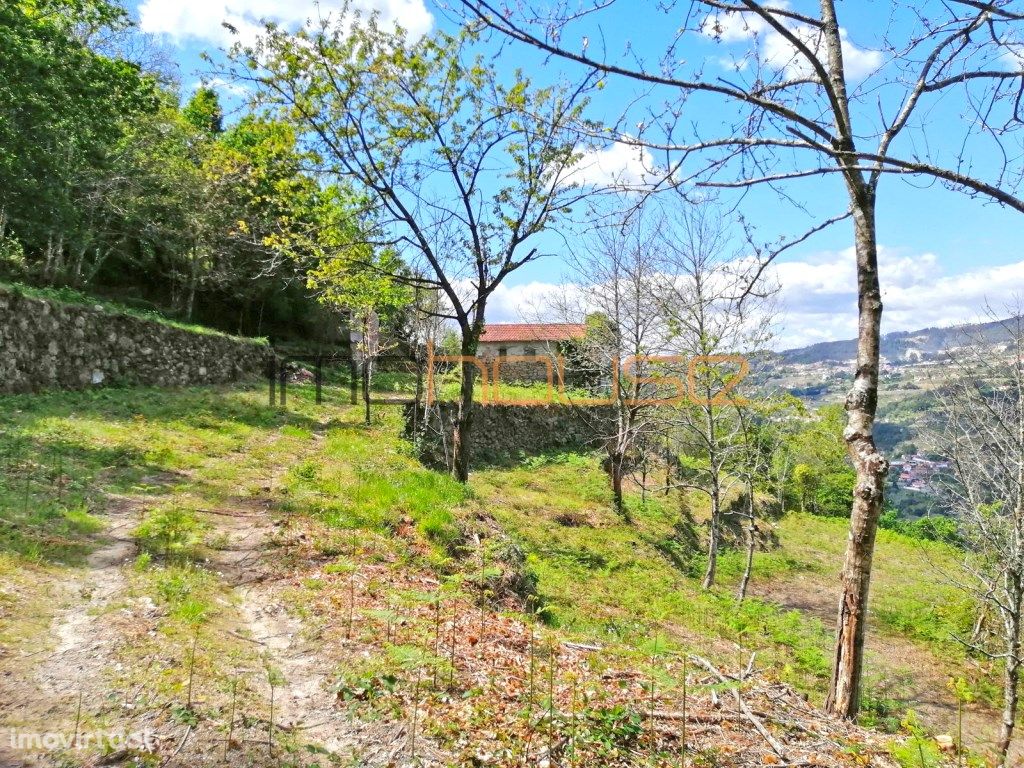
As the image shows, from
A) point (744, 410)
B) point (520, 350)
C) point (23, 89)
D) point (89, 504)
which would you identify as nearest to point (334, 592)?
point (89, 504)

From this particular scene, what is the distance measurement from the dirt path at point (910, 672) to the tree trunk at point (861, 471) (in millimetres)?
5352

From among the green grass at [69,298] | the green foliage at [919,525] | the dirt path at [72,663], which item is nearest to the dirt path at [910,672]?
the dirt path at [72,663]

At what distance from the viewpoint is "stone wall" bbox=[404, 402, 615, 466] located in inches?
724

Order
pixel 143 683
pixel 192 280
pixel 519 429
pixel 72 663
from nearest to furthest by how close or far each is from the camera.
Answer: pixel 143 683, pixel 72 663, pixel 519 429, pixel 192 280

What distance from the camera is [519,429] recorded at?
21.6 metres

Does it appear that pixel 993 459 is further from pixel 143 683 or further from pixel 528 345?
pixel 528 345

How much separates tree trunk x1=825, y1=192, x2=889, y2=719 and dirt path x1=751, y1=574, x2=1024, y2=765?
5.35 m

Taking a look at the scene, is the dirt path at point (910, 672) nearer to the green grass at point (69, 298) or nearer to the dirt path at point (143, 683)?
the dirt path at point (143, 683)

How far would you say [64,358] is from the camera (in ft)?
38.5

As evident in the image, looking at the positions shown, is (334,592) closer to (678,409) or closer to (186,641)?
(186,641)

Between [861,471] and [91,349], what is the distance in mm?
14560

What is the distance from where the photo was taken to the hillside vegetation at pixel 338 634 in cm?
287

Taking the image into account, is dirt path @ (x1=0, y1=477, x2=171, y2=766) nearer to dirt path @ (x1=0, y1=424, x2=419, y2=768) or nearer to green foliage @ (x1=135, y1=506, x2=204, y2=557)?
dirt path @ (x1=0, y1=424, x2=419, y2=768)

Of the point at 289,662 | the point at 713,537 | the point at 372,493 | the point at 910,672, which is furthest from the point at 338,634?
the point at 910,672
